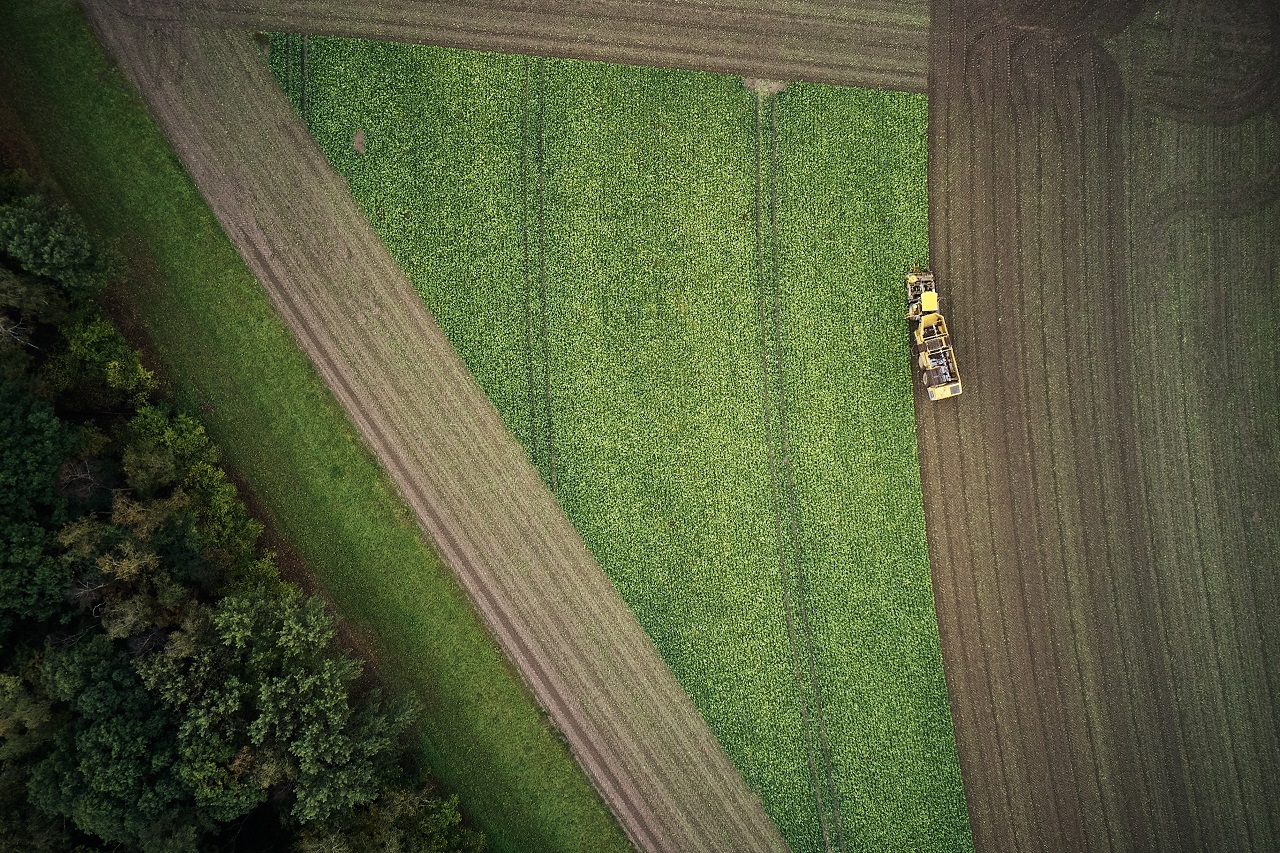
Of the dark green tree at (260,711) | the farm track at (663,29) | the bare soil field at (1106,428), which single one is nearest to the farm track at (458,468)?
the farm track at (663,29)

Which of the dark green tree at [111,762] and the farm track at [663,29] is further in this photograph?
the farm track at [663,29]

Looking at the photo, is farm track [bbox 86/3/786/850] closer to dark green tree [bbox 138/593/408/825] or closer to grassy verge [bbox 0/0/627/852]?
grassy verge [bbox 0/0/627/852]

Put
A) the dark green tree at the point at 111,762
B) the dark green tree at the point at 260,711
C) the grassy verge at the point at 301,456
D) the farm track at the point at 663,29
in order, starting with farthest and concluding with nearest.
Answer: the farm track at the point at 663,29 < the grassy verge at the point at 301,456 < the dark green tree at the point at 260,711 < the dark green tree at the point at 111,762

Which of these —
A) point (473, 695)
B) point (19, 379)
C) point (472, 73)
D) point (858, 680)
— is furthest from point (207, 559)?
point (858, 680)

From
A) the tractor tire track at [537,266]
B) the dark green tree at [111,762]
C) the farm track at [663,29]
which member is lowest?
the dark green tree at [111,762]

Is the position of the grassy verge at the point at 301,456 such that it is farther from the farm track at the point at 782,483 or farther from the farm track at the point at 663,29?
the farm track at the point at 782,483

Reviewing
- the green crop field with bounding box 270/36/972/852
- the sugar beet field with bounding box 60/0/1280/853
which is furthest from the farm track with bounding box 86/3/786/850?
the green crop field with bounding box 270/36/972/852
